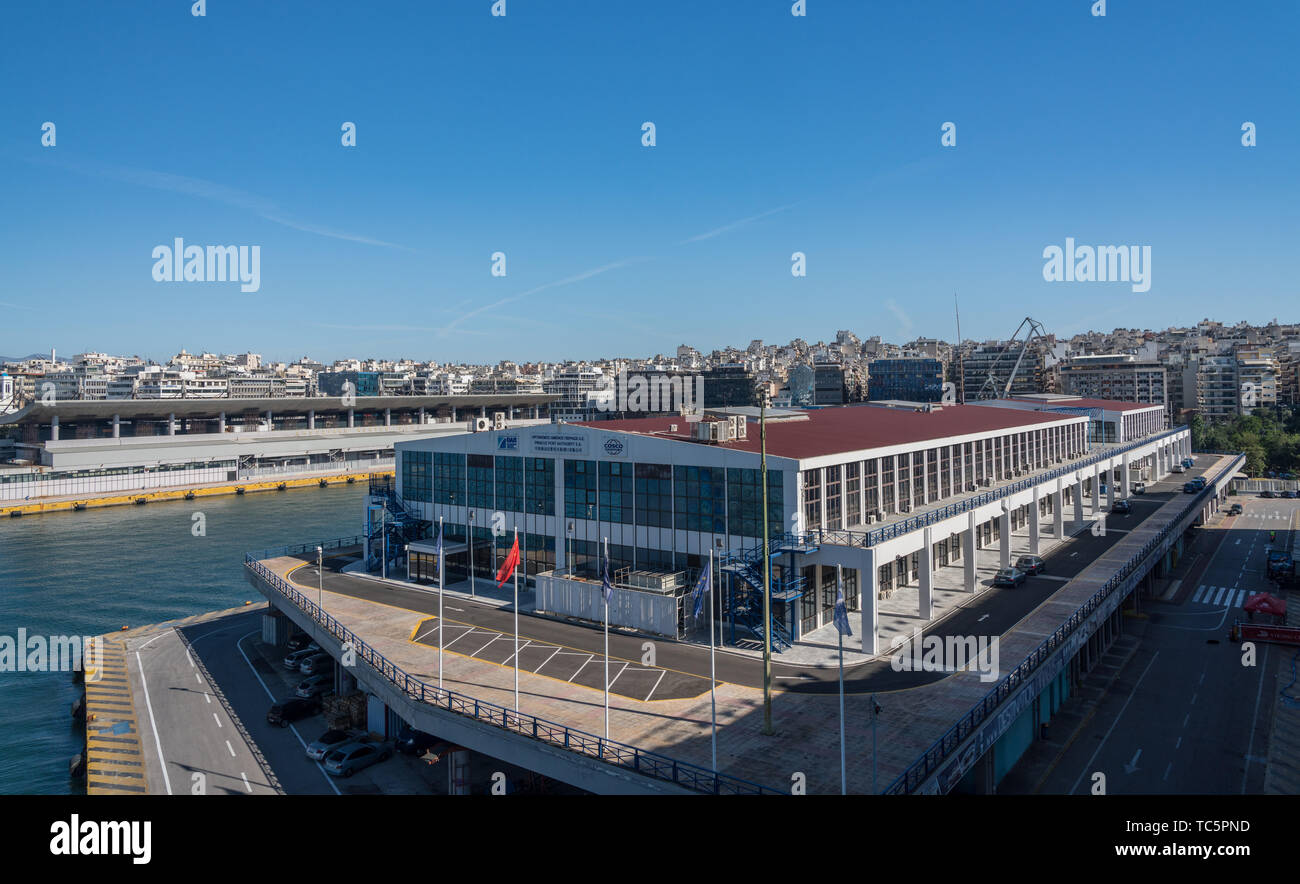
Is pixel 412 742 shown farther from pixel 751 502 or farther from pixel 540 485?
pixel 751 502

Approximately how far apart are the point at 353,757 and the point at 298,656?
40.4 ft

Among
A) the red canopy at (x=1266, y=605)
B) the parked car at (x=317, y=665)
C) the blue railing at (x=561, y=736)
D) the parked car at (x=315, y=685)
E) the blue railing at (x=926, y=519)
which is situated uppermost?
the blue railing at (x=926, y=519)

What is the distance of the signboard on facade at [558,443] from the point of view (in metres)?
36.6

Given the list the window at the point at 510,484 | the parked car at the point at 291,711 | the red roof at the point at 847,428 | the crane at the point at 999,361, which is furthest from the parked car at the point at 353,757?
the crane at the point at 999,361

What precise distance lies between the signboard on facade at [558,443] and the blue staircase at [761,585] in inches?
389

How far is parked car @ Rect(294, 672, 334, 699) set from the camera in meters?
33.3

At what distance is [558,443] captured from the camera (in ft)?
123

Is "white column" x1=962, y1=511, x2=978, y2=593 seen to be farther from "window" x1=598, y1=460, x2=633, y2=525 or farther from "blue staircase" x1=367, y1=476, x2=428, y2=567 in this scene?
"blue staircase" x1=367, y1=476, x2=428, y2=567

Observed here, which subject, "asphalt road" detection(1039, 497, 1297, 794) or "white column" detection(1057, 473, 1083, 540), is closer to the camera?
"asphalt road" detection(1039, 497, 1297, 794)

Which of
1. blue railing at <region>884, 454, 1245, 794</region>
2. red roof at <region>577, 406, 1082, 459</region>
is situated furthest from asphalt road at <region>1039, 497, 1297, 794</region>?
red roof at <region>577, 406, 1082, 459</region>

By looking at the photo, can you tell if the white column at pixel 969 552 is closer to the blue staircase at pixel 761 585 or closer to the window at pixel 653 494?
the blue staircase at pixel 761 585

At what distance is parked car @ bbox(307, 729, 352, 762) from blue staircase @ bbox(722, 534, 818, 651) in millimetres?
14567
